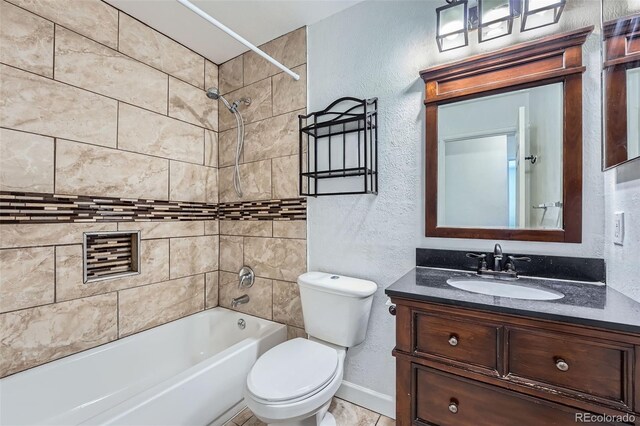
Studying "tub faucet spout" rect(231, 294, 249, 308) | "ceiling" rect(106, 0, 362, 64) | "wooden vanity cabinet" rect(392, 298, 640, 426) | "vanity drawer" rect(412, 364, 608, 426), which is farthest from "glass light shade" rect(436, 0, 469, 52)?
"tub faucet spout" rect(231, 294, 249, 308)

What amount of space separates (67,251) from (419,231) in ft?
6.43

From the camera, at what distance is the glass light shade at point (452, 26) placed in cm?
138

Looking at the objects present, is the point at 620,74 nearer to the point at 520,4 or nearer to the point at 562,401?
the point at 520,4

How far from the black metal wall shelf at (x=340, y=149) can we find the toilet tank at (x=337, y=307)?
1.77 feet

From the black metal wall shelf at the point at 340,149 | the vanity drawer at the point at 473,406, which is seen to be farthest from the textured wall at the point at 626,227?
the black metal wall shelf at the point at 340,149

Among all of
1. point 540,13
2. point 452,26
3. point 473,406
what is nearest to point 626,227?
point 473,406

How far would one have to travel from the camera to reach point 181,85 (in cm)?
213

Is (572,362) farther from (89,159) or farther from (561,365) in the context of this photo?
(89,159)

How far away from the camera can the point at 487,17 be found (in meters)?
1.33

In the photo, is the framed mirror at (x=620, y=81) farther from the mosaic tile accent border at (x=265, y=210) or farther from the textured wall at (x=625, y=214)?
the mosaic tile accent border at (x=265, y=210)

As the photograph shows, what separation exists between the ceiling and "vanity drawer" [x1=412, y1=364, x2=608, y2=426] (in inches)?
81.1

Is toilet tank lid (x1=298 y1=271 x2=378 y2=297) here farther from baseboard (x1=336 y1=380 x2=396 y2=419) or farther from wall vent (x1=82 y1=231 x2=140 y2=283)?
wall vent (x1=82 y1=231 x2=140 y2=283)

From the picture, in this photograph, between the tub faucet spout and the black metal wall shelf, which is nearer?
the black metal wall shelf

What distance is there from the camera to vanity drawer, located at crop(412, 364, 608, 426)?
83cm
